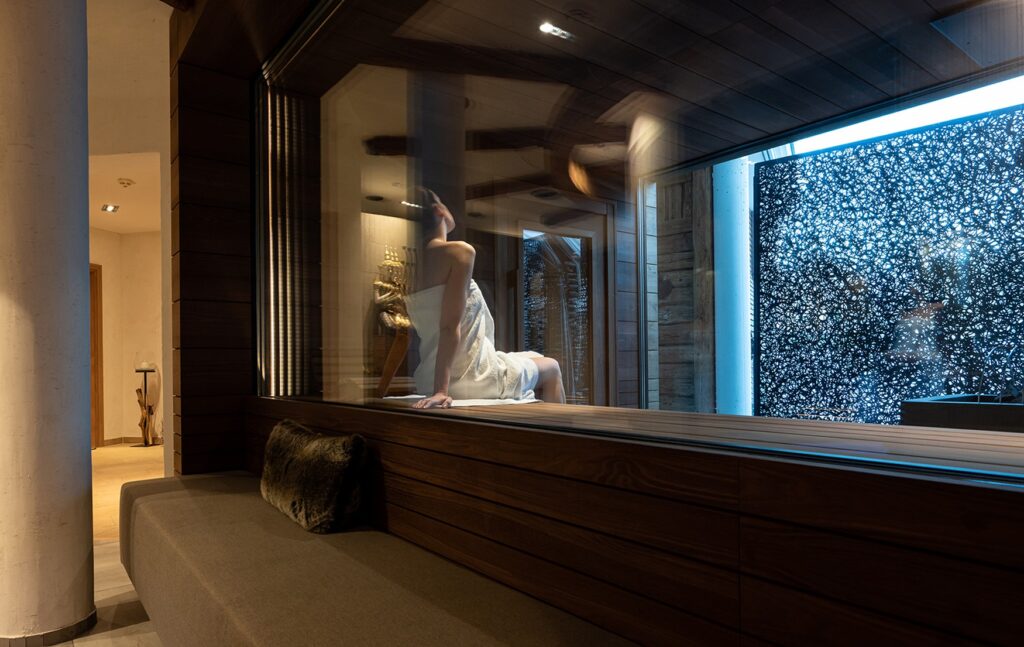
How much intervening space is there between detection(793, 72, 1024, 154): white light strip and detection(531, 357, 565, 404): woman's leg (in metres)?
0.61

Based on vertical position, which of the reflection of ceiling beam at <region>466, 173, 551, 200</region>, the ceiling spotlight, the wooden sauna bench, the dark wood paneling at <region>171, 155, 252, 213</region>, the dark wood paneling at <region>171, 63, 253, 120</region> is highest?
the dark wood paneling at <region>171, 63, 253, 120</region>

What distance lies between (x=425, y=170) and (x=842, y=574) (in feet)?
4.81

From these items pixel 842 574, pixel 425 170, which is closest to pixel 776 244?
pixel 842 574

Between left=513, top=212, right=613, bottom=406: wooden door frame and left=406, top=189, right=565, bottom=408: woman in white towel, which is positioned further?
left=406, top=189, right=565, bottom=408: woman in white towel

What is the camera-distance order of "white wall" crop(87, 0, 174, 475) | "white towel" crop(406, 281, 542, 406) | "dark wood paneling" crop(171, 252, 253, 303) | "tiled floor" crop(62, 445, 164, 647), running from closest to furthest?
"white towel" crop(406, 281, 542, 406), "tiled floor" crop(62, 445, 164, 647), "dark wood paneling" crop(171, 252, 253, 303), "white wall" crop(87, 0, 174, 475)

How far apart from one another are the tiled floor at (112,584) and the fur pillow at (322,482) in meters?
0.86

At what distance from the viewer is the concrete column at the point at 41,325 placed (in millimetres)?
2283

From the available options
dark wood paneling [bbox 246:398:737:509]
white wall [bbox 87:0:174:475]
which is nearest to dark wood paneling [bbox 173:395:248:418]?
white wall [bbox 87:0:174:475]

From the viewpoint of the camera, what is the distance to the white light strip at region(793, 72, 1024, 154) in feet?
2.53

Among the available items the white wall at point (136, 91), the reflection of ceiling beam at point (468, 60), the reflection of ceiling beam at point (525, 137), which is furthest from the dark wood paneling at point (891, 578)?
the white wall at point (136, 91)

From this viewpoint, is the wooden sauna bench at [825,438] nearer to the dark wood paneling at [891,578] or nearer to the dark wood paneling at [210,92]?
the dark wood paneling at [891,578]

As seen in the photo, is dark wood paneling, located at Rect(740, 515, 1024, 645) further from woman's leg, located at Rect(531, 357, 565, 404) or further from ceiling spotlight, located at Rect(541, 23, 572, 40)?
ceiling spotlight, located at Rect(541, 23, 572, 40)

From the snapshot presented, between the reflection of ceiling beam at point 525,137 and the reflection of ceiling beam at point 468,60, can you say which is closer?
the reflection of ceiling beam at point 525,137

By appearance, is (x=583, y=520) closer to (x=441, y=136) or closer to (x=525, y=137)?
(x=525, y=137)
